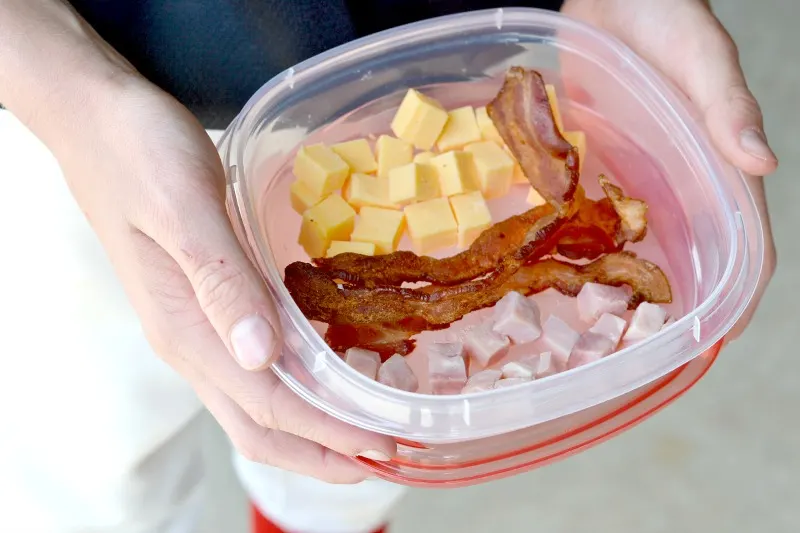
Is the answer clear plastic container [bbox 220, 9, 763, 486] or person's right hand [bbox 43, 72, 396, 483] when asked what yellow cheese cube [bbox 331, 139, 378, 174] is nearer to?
clear plastic container [bbox 220, 9, 763, 486]

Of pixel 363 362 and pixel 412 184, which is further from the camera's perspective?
pixel 412 184

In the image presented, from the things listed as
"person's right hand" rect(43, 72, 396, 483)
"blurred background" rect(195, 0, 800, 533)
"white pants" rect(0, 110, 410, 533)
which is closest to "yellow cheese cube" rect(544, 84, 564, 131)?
"person's right hand" rect(43, 72, 396, 483)

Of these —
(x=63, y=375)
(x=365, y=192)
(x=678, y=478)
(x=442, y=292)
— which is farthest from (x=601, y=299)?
(x=678, y=478)

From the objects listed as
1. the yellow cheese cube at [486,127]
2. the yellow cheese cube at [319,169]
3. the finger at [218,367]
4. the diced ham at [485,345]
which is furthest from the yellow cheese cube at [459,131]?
the finger at [218,367]

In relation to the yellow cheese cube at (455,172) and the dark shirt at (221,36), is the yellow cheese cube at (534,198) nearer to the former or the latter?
the yellow cheese cube at (455,172)

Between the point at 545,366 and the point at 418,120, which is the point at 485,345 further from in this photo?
the point at 418,120

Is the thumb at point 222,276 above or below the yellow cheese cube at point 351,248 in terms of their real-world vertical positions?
above
